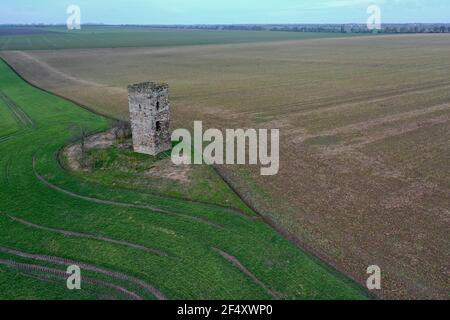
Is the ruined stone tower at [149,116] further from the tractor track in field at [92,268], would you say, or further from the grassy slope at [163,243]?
the tractor track in field at [92,268]

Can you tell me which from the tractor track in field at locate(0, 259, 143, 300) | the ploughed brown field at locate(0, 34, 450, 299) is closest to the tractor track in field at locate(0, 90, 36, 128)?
the ploughed brown field at locate(0, 34, 450, 299)

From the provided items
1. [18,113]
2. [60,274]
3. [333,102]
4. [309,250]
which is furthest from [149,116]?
[333,102]

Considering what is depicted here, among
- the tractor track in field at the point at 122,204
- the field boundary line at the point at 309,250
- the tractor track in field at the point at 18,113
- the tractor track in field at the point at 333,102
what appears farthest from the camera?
the tractor track in field at the point at 333,102

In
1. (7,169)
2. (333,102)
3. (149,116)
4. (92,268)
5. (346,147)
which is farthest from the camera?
(333,102)

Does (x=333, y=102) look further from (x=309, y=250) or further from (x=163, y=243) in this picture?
(x=163, y=243)

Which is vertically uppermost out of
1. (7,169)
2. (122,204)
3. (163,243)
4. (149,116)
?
(149,116)

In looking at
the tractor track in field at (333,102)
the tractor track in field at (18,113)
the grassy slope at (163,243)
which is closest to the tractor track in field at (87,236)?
the grassy slope at (163,243)
